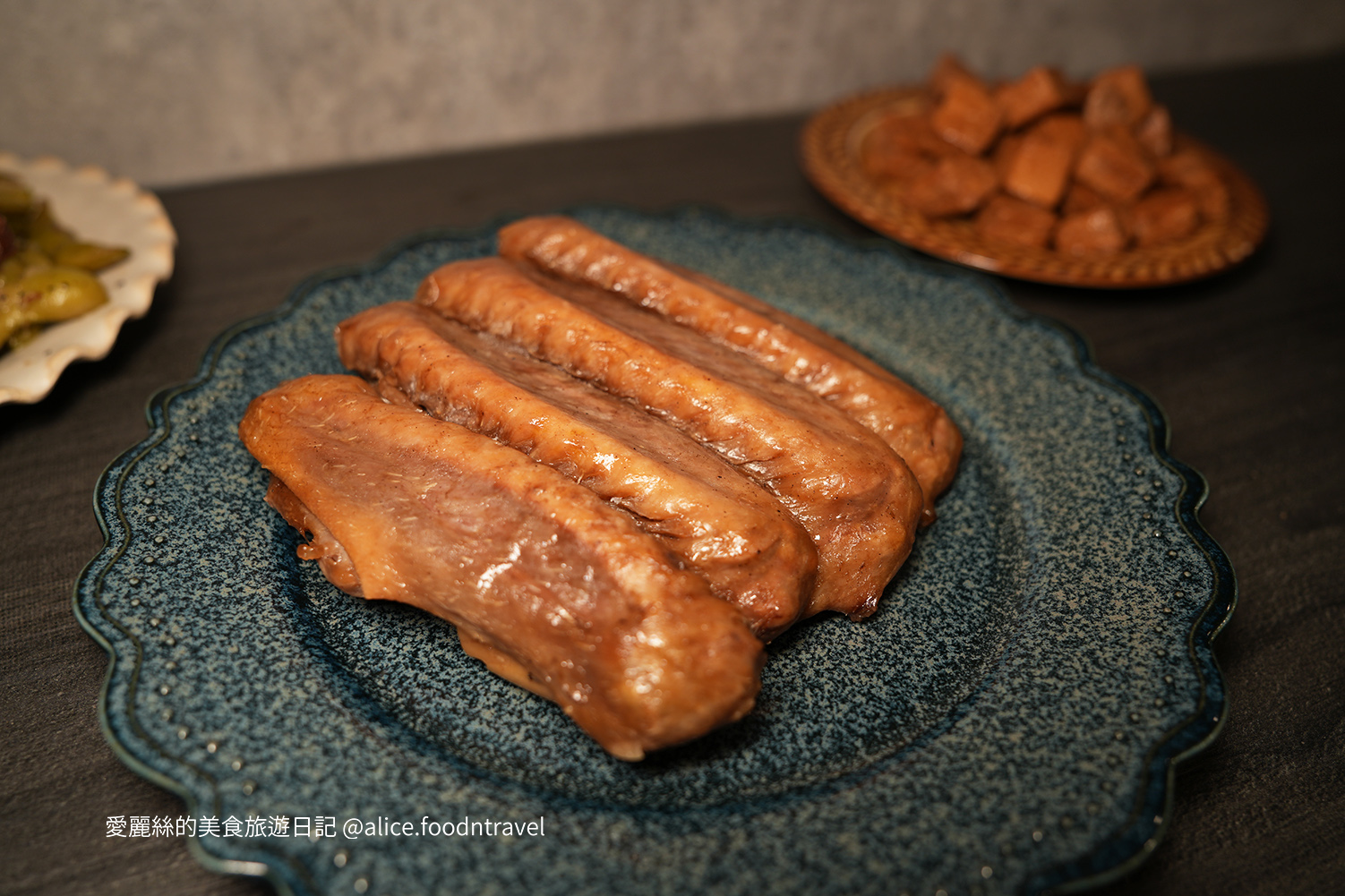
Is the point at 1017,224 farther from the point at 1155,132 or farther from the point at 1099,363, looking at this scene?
the point at 1155,132

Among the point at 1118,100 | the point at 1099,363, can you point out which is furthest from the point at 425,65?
the point at 1099,363

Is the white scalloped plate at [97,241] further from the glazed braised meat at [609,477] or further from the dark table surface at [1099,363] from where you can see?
the glazed braised meat at [609,477]

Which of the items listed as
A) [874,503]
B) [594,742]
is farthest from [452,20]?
[594,742]

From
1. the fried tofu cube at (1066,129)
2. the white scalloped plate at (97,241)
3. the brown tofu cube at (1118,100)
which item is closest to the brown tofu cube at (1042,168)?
the fried tofu cube at (1066,129)

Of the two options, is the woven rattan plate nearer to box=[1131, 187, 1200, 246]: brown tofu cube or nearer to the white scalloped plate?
box=[1131, 187, 1200, 246]: brown tofu cube

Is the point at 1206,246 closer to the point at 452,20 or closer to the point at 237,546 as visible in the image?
the point at 452,20

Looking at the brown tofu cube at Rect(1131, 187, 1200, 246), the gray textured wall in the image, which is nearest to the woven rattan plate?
the brown tofu cube at Rect(1131, 187, 1200, 246)
